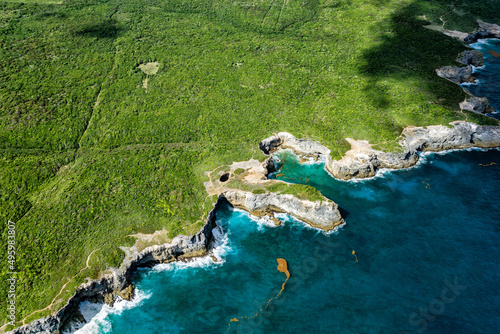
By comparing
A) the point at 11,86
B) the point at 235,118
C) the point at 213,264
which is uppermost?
the point at 11,86

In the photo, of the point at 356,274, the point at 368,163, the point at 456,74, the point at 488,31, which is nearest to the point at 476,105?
the point at 456,74

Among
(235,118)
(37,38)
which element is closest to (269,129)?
(235,118)

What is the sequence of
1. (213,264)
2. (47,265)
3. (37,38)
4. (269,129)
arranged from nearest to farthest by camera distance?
(47,265), (213,264), (269,129), (37,38)

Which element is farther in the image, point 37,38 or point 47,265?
point 37,38

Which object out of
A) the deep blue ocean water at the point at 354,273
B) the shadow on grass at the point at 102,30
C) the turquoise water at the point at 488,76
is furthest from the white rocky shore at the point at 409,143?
the shadow on grass at the point at 102,30

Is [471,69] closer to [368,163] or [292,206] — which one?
[368,163]

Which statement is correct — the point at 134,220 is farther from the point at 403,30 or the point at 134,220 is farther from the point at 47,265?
the point at 403,30

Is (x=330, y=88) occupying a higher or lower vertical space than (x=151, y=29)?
lower
